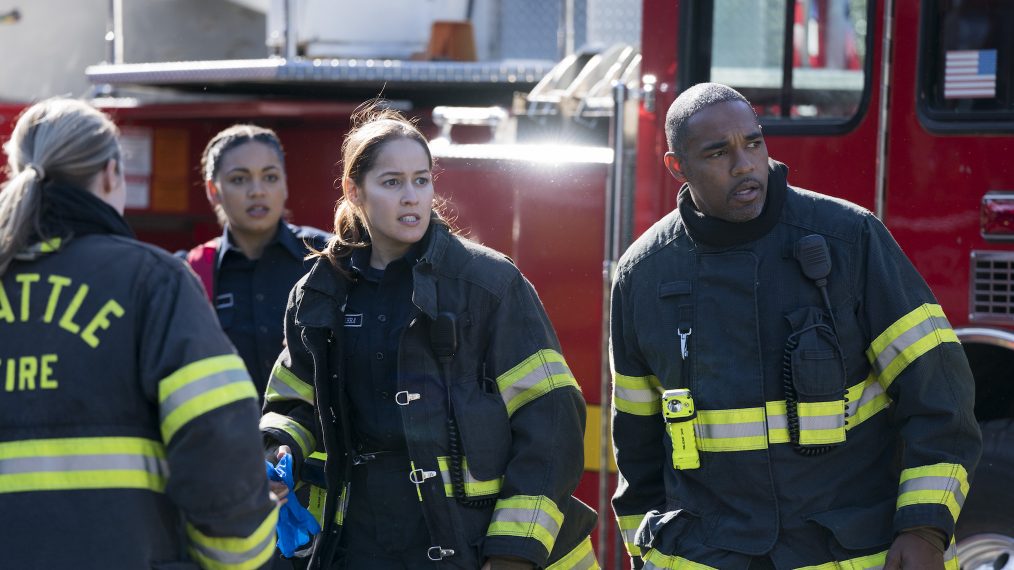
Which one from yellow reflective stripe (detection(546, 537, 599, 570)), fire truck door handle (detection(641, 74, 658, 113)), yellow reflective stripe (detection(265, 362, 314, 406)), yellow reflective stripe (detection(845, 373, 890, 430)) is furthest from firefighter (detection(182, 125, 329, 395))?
yellow reflective stripe (detection(845, 373, 890, 430))

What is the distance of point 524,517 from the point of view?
2.59 m

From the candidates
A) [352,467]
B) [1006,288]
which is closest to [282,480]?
[352,467]

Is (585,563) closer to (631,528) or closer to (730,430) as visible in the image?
(631,528)

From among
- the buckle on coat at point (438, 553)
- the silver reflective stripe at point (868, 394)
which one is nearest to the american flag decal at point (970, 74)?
the silver reflective stripe at point (868, 394)

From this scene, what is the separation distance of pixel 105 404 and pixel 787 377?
1.31 m

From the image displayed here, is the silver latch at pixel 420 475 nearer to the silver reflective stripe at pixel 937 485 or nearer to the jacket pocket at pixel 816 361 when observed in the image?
the jacket pocket at pixel 816 361

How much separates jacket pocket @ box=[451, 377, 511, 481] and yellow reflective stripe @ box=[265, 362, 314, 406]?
1.40 ft

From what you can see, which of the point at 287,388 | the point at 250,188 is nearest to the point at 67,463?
the point at 287,388

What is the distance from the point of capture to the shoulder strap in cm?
379

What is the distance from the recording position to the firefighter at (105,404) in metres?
2.09

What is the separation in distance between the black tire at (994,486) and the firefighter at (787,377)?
85 centimetres

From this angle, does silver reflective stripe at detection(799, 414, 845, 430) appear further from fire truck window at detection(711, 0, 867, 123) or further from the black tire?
fire truck window at detection(711, 0, 867, 123)

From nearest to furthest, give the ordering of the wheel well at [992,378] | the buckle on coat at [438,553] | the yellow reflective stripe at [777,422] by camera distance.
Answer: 1. the yellow reflective stripe at [777,422]
2. the buckle on coat at [438,553]
3. the wheel well at [992,378]

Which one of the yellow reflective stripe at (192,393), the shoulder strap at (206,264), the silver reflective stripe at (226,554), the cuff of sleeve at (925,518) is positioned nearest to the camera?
the yellow reflective stripe at (192,393)
